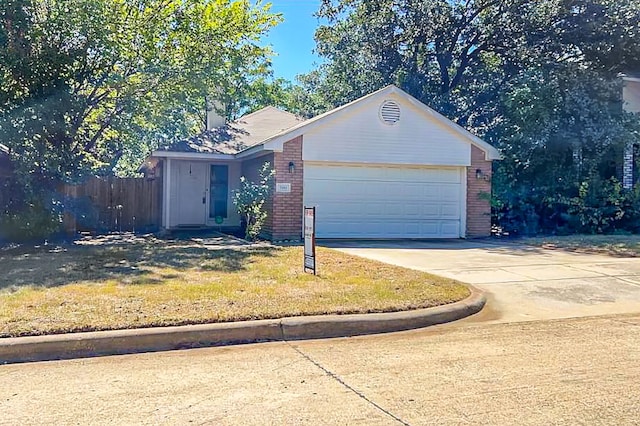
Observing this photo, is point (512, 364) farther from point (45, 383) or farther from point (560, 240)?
point (560, 240)

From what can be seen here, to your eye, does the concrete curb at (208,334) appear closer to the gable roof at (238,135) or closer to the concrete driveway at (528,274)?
the concrete driveway at (528,274)

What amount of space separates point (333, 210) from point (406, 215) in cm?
221

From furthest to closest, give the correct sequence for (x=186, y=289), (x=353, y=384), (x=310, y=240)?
(x=310, y=240) < (x=186, y=289) < (x=353, y=384)

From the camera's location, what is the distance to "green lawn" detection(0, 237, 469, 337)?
596 centimetres

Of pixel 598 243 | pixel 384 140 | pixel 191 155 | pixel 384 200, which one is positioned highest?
pixel 384 140

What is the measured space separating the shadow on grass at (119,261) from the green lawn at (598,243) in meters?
7.22

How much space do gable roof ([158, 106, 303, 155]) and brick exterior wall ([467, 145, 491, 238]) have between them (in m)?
6.54

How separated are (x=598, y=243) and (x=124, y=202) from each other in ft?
45.4

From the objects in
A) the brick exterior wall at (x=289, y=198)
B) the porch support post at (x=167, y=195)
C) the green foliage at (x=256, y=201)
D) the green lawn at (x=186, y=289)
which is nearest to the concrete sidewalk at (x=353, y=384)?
the green lawn at (x=186, y=289)

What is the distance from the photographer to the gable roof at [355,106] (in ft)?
48.5

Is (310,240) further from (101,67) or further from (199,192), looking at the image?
(199,192)

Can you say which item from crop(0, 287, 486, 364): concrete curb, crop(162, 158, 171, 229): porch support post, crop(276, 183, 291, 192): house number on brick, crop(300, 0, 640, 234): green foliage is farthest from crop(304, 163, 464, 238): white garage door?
crop(0, 287, 486, 364): concrete curb

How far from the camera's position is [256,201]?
1512cm

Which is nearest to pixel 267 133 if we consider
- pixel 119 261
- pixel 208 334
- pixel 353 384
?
pixel 119 261
